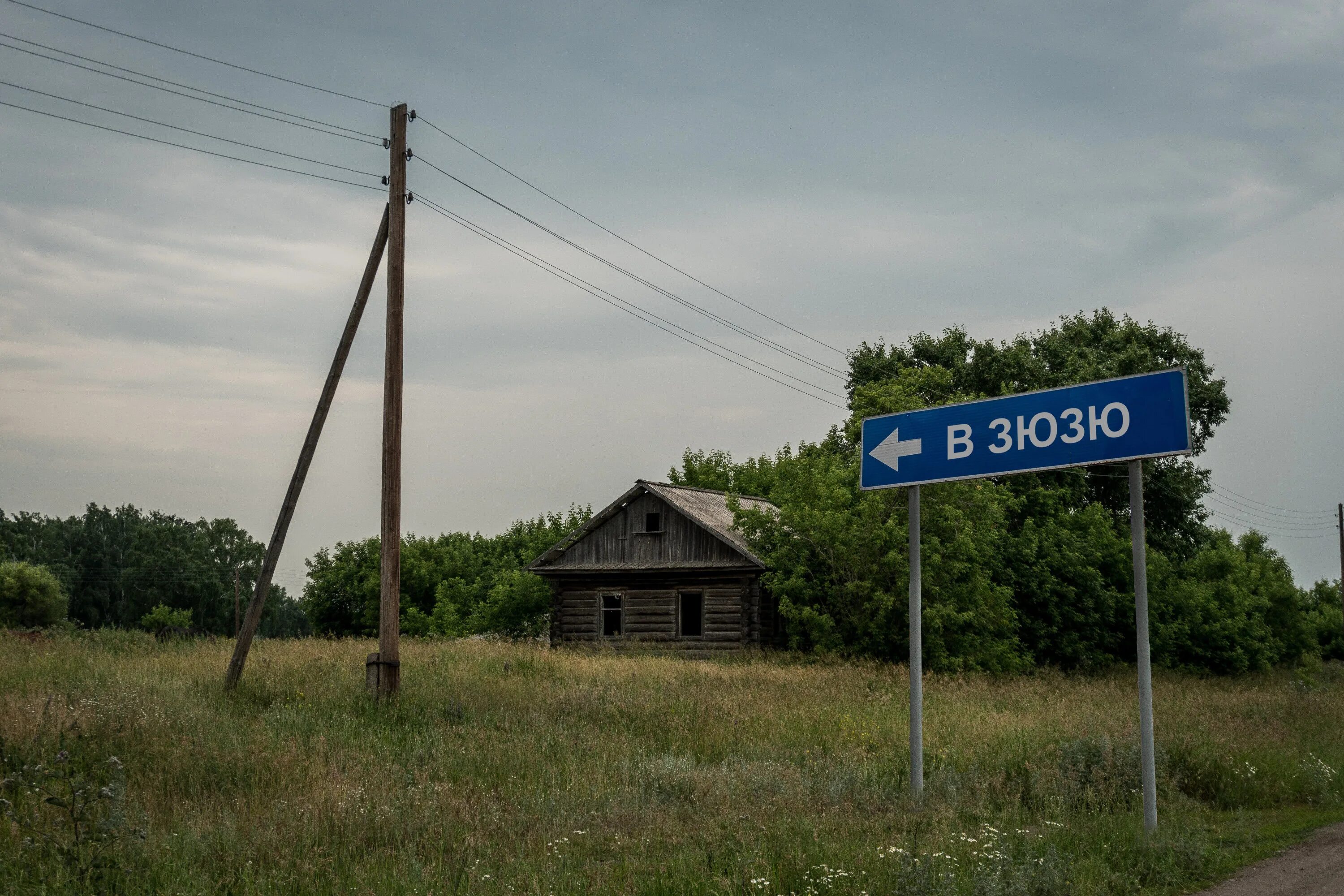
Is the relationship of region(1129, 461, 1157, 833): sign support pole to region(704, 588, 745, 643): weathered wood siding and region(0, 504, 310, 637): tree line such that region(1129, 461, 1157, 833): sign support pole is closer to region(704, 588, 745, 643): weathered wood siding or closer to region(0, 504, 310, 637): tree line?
region(704, 588, 745, 643): weathered wood siding

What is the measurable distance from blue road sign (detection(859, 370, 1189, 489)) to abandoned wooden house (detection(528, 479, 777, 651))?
20455 mm

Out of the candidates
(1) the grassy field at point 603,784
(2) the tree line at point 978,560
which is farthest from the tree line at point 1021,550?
(1) the grassy field at point 603,784

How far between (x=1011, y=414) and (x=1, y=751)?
9.79 meters

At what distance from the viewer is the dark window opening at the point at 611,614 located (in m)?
34.1

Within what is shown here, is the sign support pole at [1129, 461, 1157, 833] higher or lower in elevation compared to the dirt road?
higher

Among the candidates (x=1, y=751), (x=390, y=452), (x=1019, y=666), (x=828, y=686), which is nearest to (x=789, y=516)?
(x=1019, y=666)

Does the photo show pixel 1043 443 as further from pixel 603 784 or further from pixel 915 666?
pixel 603 784

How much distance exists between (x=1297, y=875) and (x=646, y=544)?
87.0 ft

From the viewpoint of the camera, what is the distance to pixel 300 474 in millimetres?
14703

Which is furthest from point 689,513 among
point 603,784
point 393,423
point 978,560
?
point 603,784

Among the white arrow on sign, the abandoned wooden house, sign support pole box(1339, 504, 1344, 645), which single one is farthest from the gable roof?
sign support pole box(1339, 504, 1344, 645)

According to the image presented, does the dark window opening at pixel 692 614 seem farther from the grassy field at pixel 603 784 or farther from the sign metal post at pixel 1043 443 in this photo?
the sign metal post at pixel 1043 443

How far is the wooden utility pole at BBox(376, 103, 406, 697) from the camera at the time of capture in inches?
578

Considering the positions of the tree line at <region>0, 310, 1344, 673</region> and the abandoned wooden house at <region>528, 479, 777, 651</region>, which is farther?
the abandoned wooden house at <region>528, 479, 777, 651</region>
